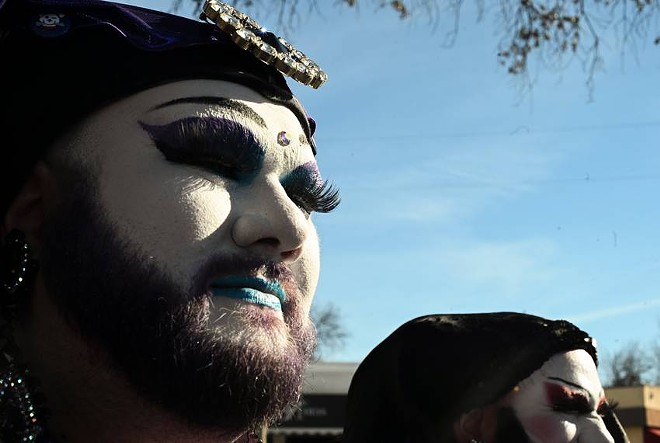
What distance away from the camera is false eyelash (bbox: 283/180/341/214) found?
216cm

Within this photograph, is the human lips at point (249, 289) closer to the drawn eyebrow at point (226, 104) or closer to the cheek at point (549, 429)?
the drawn eyebrow at point (226, 104)

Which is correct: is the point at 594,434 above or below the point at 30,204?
below

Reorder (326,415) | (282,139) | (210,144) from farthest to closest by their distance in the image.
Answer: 1. (326,415)
2. (282,139)
3. (210,144)

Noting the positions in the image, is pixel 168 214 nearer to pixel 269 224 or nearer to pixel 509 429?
pixel 269 224

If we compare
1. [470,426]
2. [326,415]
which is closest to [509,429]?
[470,426]

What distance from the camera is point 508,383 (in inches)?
107

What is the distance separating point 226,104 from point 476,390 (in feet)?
3.94

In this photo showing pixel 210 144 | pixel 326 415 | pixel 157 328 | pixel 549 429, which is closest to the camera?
pixel 157 328

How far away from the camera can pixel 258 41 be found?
220 cm

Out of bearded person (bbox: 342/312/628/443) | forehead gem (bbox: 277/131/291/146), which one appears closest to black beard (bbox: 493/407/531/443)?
bearded person (bbox: 342/312/628/443)

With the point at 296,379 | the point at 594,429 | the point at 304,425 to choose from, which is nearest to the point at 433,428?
the point at 594,429

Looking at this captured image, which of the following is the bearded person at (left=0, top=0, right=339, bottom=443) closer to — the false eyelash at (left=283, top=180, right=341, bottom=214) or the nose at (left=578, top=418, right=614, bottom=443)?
the false eyelash at (left=283, top=180, right=341, bottom=214)

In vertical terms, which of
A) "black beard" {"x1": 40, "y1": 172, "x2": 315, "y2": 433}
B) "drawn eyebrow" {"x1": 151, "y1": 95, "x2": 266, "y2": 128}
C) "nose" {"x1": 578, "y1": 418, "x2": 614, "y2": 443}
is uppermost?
"drawn eyebrow" {"x1": 151, "y1": 95, "x2": 266, "y2": 128}

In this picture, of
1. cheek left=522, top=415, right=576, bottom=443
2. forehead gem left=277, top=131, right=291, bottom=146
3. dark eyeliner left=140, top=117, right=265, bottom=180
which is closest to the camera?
dark eyeliner left=140, top=117, right=265, bottom=180
